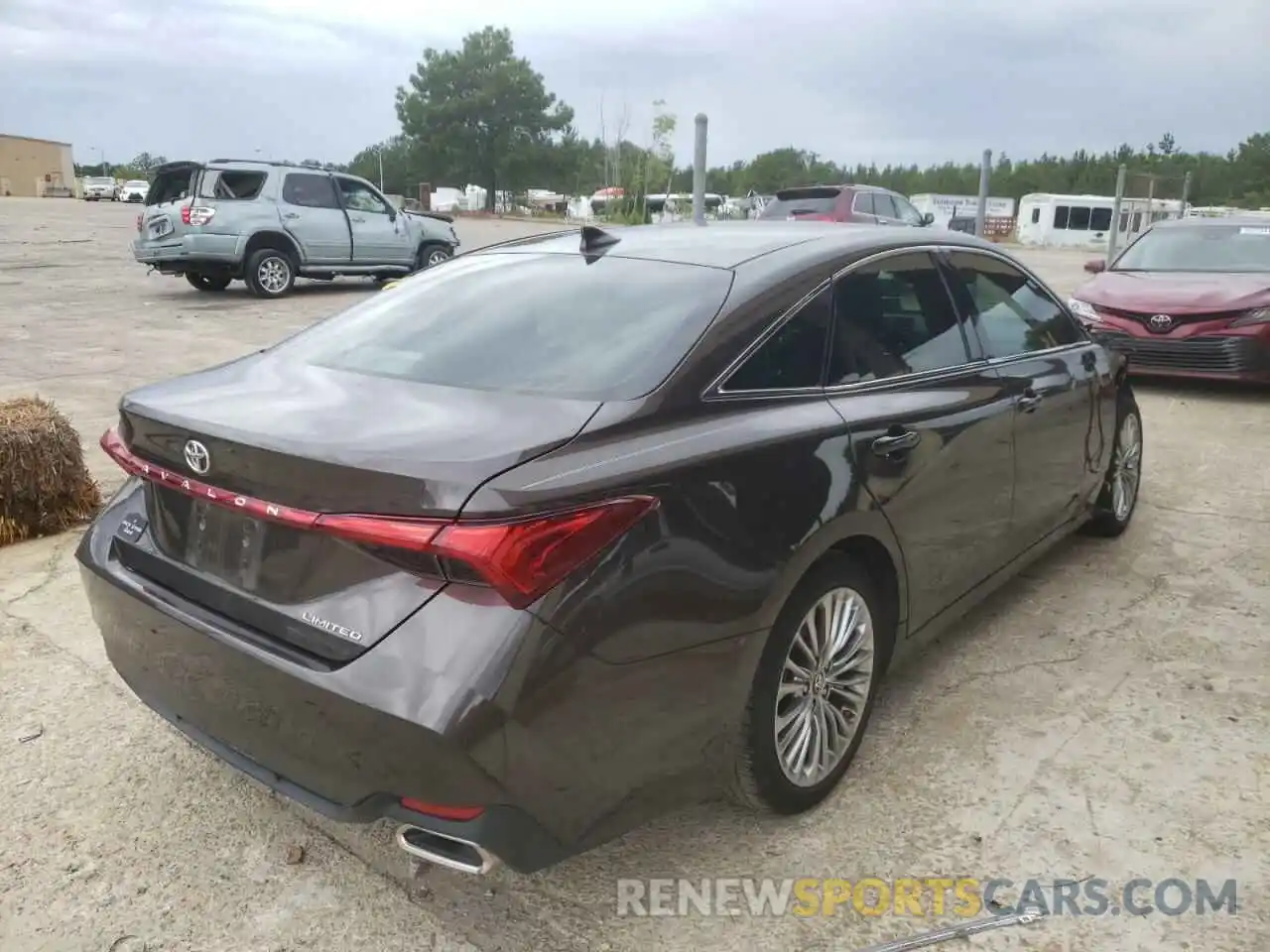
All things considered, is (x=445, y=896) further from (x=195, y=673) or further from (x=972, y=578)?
(x=972, y=578)

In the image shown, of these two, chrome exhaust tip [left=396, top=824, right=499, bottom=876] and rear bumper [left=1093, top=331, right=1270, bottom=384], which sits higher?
rear bumper [left=1093, top=331, right=1270, bottom=384]

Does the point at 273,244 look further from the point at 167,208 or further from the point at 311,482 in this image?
the point at 311,482

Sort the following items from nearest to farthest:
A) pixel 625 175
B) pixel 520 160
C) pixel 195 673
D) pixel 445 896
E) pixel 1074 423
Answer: pixel 195 673 → pixel 445 896 → pixel 1074 423 → pixel 625 175 → pixel 520 160

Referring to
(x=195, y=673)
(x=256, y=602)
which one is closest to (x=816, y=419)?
(x=256, y=602)

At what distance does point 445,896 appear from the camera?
2395mm

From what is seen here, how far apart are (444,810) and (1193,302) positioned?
318 inches

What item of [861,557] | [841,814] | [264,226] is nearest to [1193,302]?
[861,557]

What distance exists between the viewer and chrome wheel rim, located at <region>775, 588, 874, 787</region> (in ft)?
8.30

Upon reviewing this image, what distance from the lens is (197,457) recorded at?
7.22 feet

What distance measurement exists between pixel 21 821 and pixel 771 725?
201 cm

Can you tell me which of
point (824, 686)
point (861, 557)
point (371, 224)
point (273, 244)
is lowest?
point (824, 686)

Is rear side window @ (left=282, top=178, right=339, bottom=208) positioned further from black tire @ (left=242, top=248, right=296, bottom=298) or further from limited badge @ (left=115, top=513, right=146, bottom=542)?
limited badge @ (left=115, top=513, right=146, bottom=542)

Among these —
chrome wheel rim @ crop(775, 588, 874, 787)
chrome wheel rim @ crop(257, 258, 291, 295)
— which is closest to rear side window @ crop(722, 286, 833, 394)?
chrome wheel rim @ crop(775, 588, 874, 787)

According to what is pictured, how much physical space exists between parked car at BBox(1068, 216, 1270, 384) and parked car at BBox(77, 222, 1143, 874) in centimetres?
508
